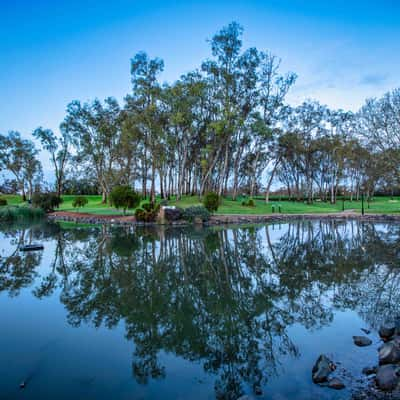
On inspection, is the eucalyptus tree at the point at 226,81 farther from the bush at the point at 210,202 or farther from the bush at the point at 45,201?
the bush at the point at 45,201

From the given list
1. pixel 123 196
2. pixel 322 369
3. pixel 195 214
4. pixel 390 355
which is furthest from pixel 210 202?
pixel 322 369

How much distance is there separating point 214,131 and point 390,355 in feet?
103

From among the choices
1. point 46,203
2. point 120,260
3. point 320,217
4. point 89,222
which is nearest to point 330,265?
point 120,260

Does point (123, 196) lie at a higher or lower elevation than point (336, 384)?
higher

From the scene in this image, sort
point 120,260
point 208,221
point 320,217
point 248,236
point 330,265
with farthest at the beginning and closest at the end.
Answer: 1. point 320,217
2. point 208,221
3. point 248,236
4. point 120,260
5. point 330,265

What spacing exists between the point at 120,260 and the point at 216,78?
2599 cm

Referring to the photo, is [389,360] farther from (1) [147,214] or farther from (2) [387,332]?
(1) [147,214]

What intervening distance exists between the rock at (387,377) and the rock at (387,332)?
4.08 ft

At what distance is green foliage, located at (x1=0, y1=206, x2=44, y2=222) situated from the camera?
25.7 metres

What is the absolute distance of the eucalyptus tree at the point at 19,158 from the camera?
49.2m

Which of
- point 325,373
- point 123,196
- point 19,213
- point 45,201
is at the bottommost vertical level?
point 325,373

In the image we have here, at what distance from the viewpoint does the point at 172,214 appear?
2281 centimetres

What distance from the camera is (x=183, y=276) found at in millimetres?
8391

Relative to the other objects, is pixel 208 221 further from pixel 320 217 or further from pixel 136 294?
pixel 136 294
